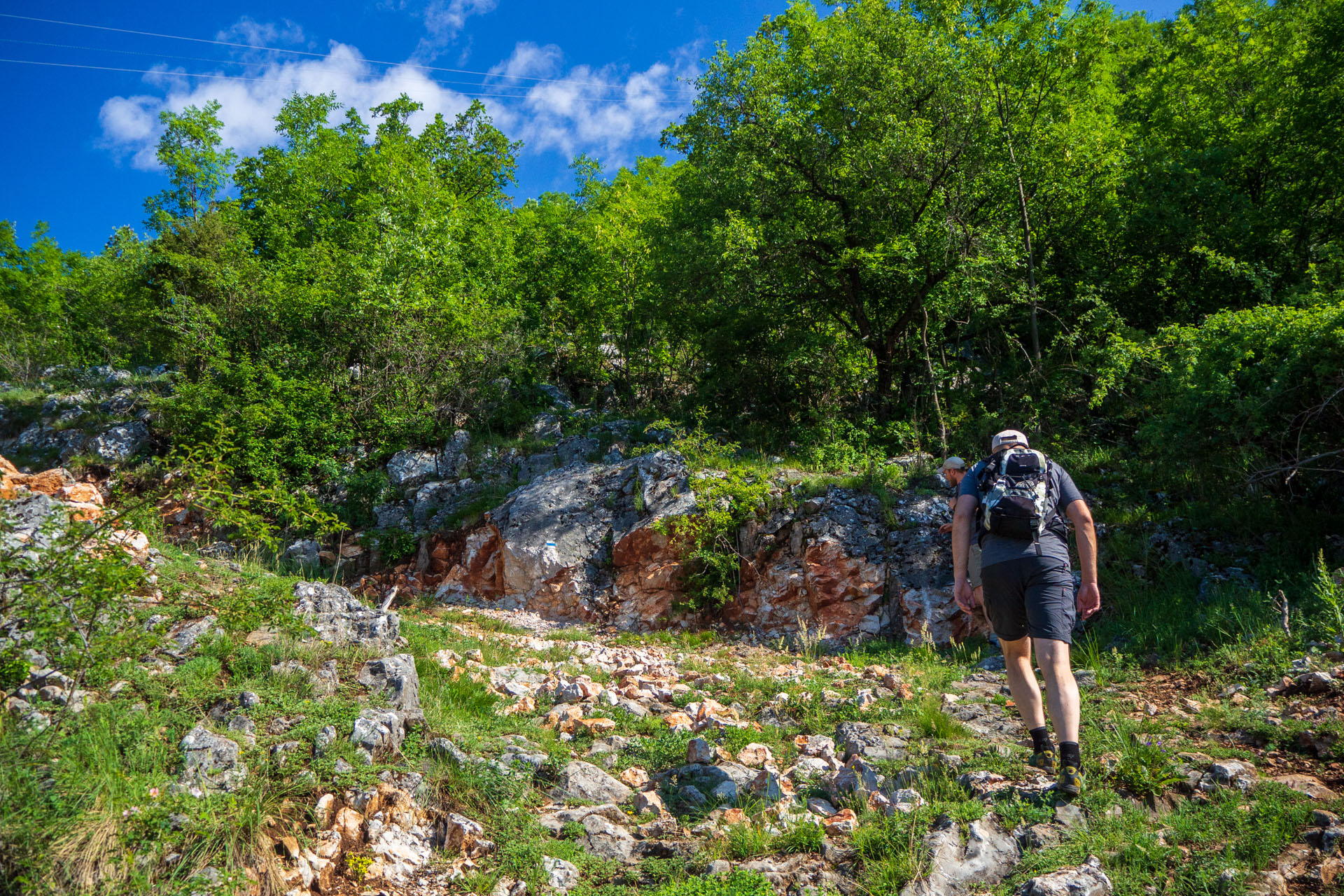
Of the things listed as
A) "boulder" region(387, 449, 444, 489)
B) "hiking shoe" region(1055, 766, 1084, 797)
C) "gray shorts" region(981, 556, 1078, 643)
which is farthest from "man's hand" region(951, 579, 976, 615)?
"boulder" region(387, 449, 444, 489)

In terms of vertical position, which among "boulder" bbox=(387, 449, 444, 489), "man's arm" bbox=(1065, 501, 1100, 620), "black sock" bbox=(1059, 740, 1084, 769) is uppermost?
"boulder" bbox=(387, 449, 444, 489)

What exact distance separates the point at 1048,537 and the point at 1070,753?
113cm

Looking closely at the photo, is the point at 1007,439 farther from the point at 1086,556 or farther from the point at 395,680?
the point at 395,680

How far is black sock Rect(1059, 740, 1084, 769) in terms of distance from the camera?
351 cm

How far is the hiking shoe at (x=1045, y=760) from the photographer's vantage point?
3785 millimetres

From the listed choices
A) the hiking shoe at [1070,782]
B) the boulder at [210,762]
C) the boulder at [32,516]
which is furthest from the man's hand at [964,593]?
the boulder at [32,516]

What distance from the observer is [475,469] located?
1381 cm

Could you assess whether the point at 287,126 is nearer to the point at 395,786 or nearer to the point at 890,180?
the point at 890,180

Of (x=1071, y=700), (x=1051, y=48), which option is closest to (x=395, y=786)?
(x=1071, y=700)

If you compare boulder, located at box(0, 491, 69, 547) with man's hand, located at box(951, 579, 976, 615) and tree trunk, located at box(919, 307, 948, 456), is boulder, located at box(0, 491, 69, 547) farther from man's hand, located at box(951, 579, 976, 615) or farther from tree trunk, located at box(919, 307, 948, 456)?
tree trunk, located at box(919, 307, 948, 456)

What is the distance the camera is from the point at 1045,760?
378 cm

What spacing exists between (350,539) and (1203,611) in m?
12.9

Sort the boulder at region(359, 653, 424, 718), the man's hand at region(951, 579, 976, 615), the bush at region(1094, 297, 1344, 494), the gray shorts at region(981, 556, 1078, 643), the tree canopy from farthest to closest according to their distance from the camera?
the tree canopy < the bush at region(1094, 297, 1344, 494) < the boulder at region(359, 653, 424, 718) < the man's hand at region(951, 579, 976, 615) < the gray shorts at region(981, 556, 1078, 643)

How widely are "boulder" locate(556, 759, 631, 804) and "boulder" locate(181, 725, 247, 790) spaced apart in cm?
182
